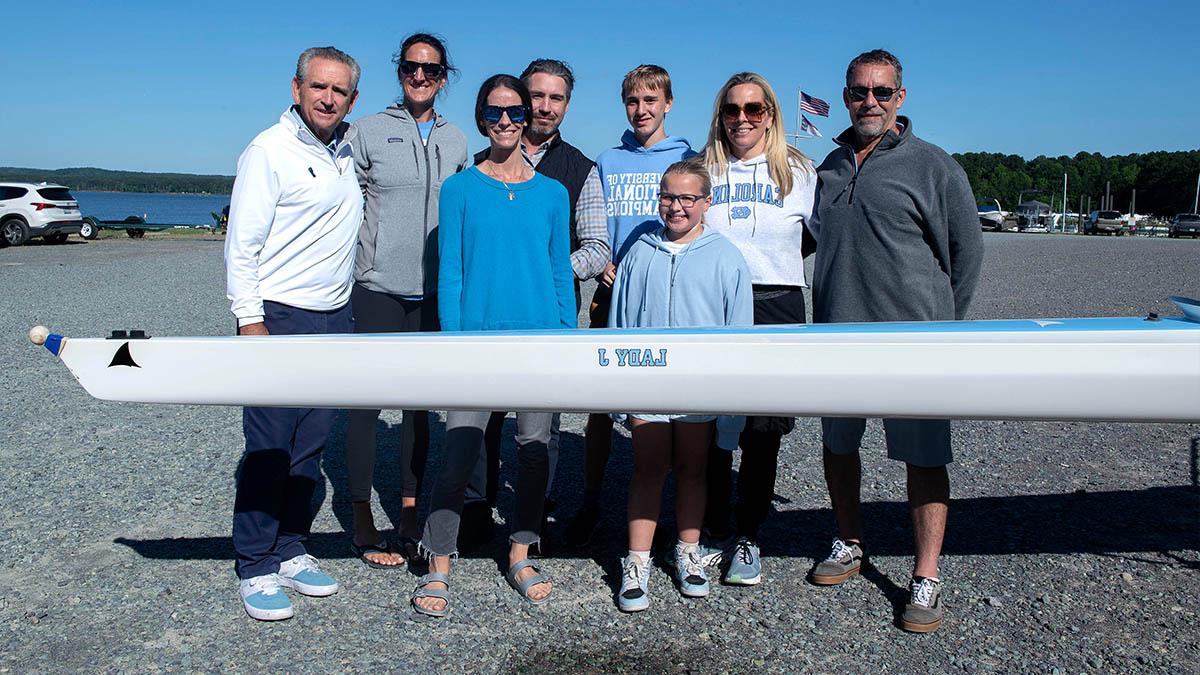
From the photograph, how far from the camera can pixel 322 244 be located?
347cm

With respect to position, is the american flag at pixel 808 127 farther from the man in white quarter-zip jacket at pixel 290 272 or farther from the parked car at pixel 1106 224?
the parked car at pixel 1106 224

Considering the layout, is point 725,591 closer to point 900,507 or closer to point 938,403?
point 938,403

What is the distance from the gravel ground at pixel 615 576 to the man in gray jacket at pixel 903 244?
0.45 m

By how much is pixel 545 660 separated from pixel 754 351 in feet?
4.20

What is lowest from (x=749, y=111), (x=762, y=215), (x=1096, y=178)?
(x=762, y=215)

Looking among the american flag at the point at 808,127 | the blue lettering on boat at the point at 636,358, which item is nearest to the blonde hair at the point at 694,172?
the blue lettering on boat at the point at 636,358

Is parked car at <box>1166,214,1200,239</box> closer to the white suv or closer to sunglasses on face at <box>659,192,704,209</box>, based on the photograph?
the white suv

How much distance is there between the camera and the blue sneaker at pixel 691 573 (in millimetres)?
3652

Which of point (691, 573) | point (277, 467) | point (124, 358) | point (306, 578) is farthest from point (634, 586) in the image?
point (124, 358)

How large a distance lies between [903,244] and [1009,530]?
1785 millimetres

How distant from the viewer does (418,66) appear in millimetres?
3773

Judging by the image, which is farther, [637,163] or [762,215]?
[637,163]

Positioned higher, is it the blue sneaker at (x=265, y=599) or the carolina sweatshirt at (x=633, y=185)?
the carolina sweatshirt at (x=633, y=185)

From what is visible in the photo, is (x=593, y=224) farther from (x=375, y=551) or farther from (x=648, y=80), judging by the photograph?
(x=375, y=551)
